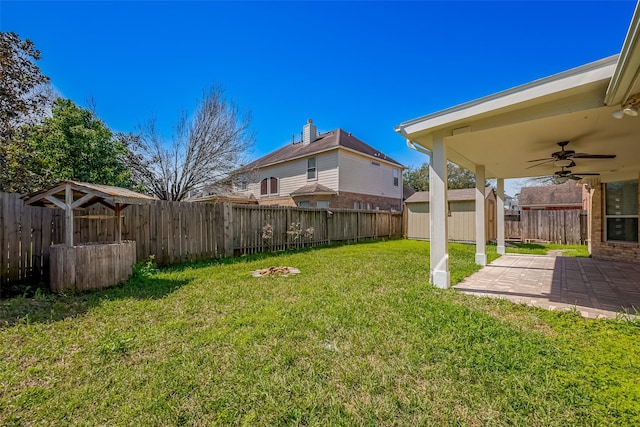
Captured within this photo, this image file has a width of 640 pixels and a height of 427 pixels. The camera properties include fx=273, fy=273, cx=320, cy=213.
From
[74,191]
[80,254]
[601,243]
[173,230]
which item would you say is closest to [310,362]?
[80,254]

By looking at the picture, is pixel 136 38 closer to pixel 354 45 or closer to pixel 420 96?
pixel 354 45

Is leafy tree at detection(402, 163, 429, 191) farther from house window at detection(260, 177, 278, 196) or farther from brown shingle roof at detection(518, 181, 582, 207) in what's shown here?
house window at detection(260, 177, 278, 196)

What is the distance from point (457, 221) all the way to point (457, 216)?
24 centimetres

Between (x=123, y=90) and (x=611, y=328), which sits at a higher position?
(x=123, y=90)

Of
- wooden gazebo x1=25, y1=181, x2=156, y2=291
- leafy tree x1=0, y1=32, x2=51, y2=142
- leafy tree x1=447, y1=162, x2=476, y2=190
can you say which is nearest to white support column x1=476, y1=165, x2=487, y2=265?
wooden gazebo x1=25, y1=181, x2=156, y2=291

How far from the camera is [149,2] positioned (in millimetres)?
6488

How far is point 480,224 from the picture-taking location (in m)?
7.73

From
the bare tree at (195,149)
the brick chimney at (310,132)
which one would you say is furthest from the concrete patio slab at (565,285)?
the brick chimney at (310,132)

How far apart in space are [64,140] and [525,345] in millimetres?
12859

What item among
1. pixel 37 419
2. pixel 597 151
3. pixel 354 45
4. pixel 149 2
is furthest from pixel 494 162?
pixel 149 2

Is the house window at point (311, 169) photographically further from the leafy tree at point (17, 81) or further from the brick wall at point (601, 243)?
the brick wall at point (601, 243)

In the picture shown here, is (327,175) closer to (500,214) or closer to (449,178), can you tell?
(500,214)

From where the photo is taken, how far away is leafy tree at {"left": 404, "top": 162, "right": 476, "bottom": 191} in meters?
29.3

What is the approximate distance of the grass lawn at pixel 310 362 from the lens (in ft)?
6.15
